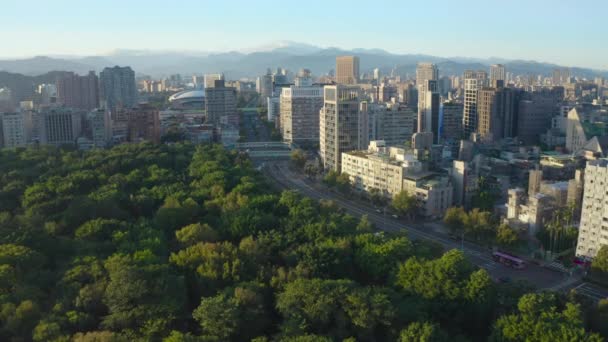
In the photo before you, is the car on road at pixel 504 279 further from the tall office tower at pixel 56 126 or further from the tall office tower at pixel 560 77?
the tall office tower at pixel 560 77

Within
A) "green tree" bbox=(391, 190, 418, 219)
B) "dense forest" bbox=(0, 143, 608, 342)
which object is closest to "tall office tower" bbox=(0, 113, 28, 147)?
"dense forest" bbox=(0, 143, 608, 342)

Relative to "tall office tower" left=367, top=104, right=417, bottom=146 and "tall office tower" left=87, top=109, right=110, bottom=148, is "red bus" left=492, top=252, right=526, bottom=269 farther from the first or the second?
"tall office tower" left=87, top=109, right=110, bottom=148

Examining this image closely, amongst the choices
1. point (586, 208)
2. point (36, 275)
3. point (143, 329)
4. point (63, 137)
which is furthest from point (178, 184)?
point (63, 137)

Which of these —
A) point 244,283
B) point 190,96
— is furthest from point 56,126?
point 190,96

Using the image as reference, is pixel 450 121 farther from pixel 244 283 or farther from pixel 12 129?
pixel 244 283

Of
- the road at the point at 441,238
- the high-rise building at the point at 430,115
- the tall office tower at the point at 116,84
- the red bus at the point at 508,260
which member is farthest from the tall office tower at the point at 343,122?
the tall office tower at the point at 116,84
